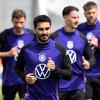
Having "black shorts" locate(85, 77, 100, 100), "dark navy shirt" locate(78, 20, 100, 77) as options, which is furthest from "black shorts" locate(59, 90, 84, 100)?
"dark navy shirt" locate(78, 20, 100, 77)

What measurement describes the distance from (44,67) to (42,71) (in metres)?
0.06

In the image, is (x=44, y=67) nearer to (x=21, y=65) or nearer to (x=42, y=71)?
(x=42, y=71)

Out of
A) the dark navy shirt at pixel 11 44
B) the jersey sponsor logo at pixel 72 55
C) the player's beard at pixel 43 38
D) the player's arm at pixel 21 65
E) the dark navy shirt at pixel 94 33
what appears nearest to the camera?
the player's beard at pixel 43 38

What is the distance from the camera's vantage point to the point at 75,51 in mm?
10281

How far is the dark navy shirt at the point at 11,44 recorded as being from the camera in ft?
36.0

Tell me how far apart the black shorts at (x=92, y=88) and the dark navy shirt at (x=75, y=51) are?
80cm

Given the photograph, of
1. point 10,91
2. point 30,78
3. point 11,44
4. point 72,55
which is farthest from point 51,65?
point 10,91

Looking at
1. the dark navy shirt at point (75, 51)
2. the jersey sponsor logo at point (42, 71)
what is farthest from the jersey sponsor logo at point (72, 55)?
the jersey sponsor logo at point (42, 71)

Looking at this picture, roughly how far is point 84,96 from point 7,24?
8.13 meters

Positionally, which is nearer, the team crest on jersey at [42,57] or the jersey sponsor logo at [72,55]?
the team crest on jersey at [42,57]

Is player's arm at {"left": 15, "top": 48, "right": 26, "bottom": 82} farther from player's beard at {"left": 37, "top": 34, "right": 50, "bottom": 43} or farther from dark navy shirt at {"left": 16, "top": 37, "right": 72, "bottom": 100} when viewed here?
player's beard at {"left": 37, "top": 34, "right": 50, "bottom": 43}

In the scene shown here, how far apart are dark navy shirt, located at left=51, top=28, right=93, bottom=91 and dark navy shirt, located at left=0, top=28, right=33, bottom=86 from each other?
79 centimetres

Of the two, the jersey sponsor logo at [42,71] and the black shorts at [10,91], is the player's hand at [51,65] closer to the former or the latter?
the jersey sponsor logo at [42,71]

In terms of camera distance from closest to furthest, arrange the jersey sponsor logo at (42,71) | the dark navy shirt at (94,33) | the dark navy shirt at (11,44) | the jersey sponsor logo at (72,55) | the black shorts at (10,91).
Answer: the jersey sponsor logo at (42,71) < the jersey sponsor logo at (72,55) < the dark navy shirt at (11,44) < the black shorts at (10,91) < the dark navy shirt at (94,33)
